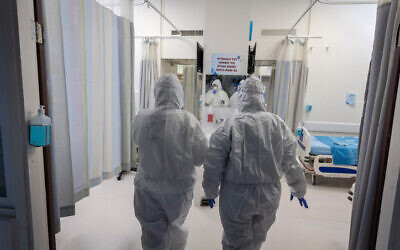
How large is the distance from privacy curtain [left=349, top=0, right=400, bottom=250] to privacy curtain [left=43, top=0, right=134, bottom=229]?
185 cm

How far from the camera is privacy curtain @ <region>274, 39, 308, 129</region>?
3.65 m

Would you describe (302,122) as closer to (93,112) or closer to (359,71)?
(359,71)

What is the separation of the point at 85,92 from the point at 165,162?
0.88 meters

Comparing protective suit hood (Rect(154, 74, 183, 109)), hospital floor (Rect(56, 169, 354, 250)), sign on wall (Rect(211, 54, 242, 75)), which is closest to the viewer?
protective suit hood (Rect(154, 74, 183, 109))

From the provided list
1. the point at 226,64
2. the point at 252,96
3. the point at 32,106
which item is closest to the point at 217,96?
the point at 226,64

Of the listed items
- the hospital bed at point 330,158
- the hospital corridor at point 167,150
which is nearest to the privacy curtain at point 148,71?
the hospital corridor at point 167,150

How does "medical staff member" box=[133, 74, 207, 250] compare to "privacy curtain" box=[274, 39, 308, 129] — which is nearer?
"medical staff member" box=[133, 74, 207, 250]

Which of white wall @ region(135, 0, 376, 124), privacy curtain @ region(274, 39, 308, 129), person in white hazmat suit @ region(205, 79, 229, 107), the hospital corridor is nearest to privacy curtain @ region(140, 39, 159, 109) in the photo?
white wall @ region(135, 0, 376, 124)

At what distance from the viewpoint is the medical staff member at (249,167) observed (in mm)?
1459

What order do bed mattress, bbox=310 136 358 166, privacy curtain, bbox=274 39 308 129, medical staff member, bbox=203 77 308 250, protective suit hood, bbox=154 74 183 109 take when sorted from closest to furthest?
1. medical staff member, bbox=203 77 308 250
2. protective suit hood, bbox=154 74 183 109
3. bed mattress, bbox=310 136 358 166
4. privacy curtain, bbox=274 39 308 129

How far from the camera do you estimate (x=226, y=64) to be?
8.07 ft

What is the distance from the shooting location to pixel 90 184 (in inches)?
79.9

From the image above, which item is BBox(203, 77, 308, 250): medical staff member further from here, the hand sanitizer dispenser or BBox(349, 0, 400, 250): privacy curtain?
the hand sanitizer dispenser

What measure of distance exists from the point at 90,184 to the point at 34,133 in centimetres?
112
